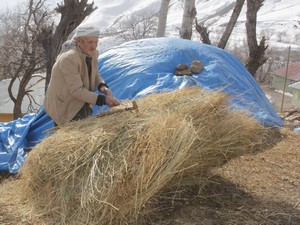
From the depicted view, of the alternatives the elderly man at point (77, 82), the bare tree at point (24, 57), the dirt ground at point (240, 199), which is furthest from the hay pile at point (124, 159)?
the bare tree at point (24, 57)

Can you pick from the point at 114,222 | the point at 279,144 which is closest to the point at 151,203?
the point at 114,222

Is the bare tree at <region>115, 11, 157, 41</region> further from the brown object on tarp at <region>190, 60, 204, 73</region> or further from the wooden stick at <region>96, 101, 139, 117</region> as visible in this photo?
the wooden stick at <region>96, 101, 139, 117</region>

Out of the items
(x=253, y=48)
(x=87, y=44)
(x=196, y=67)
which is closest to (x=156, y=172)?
(x=87, y=44)

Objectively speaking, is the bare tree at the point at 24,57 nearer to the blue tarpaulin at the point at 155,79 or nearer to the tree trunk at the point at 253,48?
the tree trunk at the point at 253,48

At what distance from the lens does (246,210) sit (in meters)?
3.04

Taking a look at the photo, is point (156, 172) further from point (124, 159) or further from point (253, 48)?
point (253, 48)

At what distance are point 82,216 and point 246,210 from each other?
126cm

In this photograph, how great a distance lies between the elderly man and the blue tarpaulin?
3.90ft

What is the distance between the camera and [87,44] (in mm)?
3410

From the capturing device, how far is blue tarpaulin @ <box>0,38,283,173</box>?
16.5ft

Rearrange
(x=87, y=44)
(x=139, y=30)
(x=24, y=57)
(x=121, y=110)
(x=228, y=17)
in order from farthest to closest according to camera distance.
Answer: (x=228, y=17)
(x=139, y=30)
(x=24, y=57)
(x=87, y=44)
(x=121, y=110)

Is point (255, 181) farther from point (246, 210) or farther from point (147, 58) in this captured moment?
point (147, 58)

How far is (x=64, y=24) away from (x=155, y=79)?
14.6 feet

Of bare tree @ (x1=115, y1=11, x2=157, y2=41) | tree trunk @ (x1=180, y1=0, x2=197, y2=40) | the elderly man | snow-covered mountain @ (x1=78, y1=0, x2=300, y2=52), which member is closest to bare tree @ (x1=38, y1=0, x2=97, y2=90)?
tree trunk @ (x1=180, y1=0, x2=197, y2=40)
